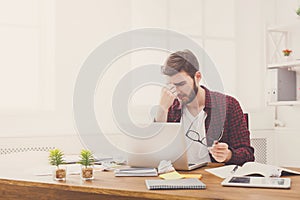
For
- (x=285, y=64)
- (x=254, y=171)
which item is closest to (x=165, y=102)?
(x=254, y=171)

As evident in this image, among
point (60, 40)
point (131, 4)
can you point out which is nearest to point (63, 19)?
point (60, 40)

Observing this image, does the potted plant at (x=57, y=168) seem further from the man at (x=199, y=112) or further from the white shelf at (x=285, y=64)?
the white shelf at (x=285, y=64)

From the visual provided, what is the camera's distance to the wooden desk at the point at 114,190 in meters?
1.52

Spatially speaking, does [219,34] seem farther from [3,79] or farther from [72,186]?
[72,186]

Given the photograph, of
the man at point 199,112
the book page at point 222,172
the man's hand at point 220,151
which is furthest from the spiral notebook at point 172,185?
the man at point 199,112

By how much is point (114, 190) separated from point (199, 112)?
1.11 metres

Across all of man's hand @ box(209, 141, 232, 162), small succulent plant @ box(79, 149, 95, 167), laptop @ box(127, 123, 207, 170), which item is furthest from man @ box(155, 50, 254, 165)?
small succulent plant @ box(79, 149, 95, 167)

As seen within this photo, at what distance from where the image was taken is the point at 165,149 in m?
2.07

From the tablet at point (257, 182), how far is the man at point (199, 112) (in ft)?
1.97

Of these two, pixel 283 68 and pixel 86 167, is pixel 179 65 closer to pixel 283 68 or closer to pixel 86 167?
pixel 86 167

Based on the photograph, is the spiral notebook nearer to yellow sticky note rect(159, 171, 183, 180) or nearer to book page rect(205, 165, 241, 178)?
yellow sticky note rect(159, 171, 183, 180)

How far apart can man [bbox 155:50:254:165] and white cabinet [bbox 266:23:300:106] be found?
1.44m

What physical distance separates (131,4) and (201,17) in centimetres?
71

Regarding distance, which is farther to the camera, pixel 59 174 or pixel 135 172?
pixel 135 172
